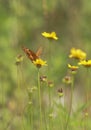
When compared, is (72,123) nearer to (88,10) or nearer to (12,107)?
(12,107)

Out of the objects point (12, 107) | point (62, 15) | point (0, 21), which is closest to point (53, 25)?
point (62, 15)

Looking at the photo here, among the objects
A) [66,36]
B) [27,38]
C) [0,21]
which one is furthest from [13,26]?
[66,36]

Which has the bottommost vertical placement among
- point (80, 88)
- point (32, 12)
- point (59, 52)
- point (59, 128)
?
point (59, 128)

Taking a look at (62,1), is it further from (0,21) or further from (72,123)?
(72,123)

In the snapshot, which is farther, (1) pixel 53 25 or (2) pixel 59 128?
(1) pixel 53 25

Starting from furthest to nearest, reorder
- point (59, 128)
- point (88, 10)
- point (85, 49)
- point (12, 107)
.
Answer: point (88, 10) → point (85, 49) → point (12, 107) → point (59, 128)

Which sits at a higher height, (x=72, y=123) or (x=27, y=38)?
(x=27, y=38)

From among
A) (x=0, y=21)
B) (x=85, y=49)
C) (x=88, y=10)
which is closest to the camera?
(x=0, y=21)
